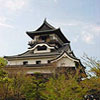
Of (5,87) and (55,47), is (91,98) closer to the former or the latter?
(5,87)

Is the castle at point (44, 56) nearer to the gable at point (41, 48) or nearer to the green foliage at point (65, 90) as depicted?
the gable at point (41, 48)

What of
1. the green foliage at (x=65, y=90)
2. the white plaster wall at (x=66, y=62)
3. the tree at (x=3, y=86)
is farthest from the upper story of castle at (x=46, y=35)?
the green foliage at (x=65, y=90)

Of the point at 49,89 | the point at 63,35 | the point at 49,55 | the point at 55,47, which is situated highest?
the point at 63,35

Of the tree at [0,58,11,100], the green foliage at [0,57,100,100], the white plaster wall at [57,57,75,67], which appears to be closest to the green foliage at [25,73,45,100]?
the green foliage at [0,57,100,100]

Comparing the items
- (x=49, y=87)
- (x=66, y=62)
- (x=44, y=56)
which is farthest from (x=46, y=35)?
(x=49, y=87)

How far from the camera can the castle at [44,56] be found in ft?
70.6

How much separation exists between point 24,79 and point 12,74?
1.58 metres

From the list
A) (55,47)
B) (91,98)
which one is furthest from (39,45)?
(91,98)

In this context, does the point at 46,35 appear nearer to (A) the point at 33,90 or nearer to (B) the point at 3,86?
(A) the point at 33,90

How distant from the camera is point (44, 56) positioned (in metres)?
24.0

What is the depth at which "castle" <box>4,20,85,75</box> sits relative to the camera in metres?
21.5

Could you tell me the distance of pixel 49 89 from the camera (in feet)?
48.5

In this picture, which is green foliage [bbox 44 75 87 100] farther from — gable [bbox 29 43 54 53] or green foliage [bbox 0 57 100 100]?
gable [bbox 29 43 54 53]

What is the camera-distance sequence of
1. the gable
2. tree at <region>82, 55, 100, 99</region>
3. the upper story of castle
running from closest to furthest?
tree at <region>82, 55, 100, 99</region>
the gable
the upper story of castle
